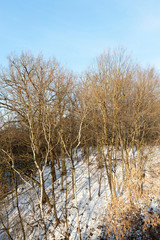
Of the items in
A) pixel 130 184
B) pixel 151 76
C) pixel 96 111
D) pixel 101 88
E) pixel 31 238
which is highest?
pixel 151 76

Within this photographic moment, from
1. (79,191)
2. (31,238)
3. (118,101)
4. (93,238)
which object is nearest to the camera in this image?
(93,238)

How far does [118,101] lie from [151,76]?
3.99 meters

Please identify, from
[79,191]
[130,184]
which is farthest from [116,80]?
[79,191]

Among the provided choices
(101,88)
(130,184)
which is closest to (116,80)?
(101,88)

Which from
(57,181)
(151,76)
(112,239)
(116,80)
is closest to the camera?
(112,239)

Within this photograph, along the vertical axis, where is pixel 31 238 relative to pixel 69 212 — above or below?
below

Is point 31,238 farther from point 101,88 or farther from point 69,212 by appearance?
point 101,88

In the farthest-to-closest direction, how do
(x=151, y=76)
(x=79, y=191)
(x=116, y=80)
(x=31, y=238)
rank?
(x=79, y=191), (x=151, y=76), (x=31, y=238), (x=116, y=80)

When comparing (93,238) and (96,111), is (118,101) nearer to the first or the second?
(96,111)

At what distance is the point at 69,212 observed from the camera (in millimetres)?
9891

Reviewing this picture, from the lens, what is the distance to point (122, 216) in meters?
7.84

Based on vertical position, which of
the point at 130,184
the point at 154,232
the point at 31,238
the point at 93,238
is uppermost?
the point at 130,184

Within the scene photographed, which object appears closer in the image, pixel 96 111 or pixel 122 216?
pixel 122 216

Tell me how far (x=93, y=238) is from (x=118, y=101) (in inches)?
333
